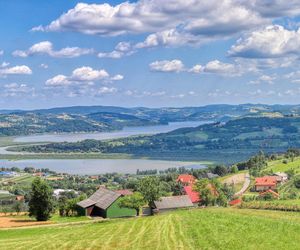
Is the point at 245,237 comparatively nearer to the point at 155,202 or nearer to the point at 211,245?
the point at 211,245

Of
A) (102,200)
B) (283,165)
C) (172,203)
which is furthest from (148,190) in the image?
(283,165)

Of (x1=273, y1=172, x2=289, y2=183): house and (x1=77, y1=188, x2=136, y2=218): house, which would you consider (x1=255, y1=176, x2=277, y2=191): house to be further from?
(x1=77, y1=188, x2=136, y2=218): house

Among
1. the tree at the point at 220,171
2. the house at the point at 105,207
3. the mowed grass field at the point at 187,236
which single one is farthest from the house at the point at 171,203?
the tree at the point at 220,171

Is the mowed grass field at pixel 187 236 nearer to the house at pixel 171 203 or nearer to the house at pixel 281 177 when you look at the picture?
the house at pixel 171 203

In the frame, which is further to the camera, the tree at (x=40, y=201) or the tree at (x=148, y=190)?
the tree at (x=148, y=190)

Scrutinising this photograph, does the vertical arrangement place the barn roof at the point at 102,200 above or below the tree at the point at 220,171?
above

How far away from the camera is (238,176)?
154 meters

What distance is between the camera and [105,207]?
7450cm

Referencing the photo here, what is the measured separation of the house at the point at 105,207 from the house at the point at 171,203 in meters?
3.94

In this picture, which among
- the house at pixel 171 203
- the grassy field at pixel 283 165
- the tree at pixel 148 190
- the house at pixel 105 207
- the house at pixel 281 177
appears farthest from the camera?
the grassy field at pixel 283 165

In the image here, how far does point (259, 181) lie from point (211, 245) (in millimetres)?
100604

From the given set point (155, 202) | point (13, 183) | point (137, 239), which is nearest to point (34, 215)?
point (155, 202)

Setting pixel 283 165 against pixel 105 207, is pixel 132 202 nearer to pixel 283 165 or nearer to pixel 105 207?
pixel 105 207

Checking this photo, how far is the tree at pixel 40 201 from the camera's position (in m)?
67.7
